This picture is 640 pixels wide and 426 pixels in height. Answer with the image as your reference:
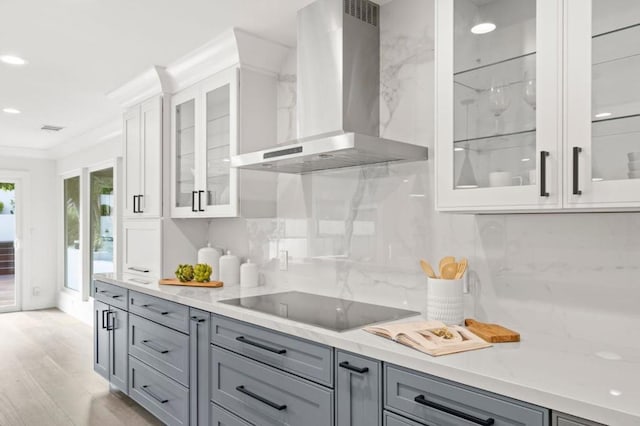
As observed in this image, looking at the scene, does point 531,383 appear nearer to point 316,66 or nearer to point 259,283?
point 316,66

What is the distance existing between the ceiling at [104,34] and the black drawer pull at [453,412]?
1980 millimetres

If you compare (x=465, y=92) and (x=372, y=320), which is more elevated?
(x=465, y=92)

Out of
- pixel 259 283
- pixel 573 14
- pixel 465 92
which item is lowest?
pixel 259 283

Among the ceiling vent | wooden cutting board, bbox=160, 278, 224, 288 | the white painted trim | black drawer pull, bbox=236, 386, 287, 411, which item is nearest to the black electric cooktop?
black drawer pull, bbox=236, 386, 287, 411

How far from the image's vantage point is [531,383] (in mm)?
1249

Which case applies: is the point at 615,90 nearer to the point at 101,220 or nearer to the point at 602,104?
the point at 602,104

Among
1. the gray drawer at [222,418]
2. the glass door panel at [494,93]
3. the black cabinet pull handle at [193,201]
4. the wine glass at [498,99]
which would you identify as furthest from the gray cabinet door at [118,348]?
the wine glass at [498,99]

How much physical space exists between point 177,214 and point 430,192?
1.97 m

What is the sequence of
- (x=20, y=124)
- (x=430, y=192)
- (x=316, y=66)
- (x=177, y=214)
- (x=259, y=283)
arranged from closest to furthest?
(x=430, y=192) → (x=316, y=66) → (x=259, y=283) → (x=177, y=214) → (x=20, y=124)

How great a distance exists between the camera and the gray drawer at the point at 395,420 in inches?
59.2

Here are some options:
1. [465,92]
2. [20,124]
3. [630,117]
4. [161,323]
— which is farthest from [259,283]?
[20,124]

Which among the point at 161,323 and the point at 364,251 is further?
the point at 161,323

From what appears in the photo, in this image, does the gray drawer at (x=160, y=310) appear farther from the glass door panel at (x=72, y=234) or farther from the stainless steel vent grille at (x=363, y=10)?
the glass door panel at (x=72, y=234)

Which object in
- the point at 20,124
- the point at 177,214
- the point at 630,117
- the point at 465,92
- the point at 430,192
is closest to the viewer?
the point at 630,117
